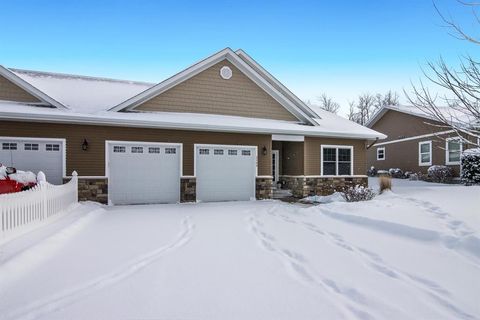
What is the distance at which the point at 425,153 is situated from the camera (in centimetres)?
2048

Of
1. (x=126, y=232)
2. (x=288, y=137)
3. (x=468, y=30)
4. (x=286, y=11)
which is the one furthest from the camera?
(x=286, y=11)

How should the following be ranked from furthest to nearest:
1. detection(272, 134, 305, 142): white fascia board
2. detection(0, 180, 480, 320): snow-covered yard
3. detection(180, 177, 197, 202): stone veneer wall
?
1. detection(272, 134, 305, 142): white fascia board
2. detection(180, 177, 197, 202): stone veneer wall
3. detection(0, 180, 480, 320): snow-covered yard

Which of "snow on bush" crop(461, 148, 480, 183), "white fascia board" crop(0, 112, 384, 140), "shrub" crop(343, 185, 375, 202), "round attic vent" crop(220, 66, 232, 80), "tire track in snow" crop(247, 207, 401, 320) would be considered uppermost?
"round attic vent" crop(220, 66, 232, 80)

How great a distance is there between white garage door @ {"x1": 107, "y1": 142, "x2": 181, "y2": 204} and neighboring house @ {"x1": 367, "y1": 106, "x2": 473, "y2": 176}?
48.6ft

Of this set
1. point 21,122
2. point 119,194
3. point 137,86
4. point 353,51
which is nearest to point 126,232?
point 119,194

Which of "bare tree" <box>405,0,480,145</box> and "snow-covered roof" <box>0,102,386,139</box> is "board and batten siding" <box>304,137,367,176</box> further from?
"bare tree" <box>405,0,480,145</box>

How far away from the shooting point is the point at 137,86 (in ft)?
52.4

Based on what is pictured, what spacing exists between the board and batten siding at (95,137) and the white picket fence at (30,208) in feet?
7.56

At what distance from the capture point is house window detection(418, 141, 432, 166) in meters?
20.1

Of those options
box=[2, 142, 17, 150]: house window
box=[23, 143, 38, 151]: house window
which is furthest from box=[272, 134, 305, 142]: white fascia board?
box=[2, 142, 17, 150]: house window

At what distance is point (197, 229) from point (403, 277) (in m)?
4.26

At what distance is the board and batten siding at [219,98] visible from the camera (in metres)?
12.2

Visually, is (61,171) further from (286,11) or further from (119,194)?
(286,11)

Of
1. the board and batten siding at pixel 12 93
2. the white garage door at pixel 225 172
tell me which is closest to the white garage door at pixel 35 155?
the board and batten siding at pixel 12 93
